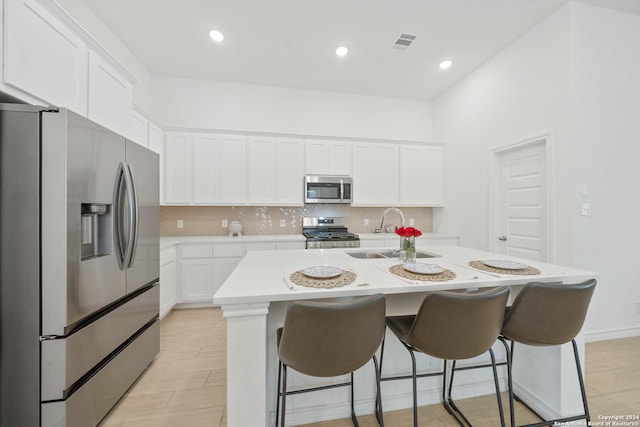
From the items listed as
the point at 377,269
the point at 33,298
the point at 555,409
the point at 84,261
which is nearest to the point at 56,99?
the point at 84,261

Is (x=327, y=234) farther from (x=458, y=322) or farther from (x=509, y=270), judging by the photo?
(x=458, y=322)

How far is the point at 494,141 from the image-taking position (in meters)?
3.28

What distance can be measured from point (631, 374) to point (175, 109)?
5560 millimetres

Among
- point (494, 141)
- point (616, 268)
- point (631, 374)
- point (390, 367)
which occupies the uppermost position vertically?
point (494, 141)

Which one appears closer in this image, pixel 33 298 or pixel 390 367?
pixel 33 298

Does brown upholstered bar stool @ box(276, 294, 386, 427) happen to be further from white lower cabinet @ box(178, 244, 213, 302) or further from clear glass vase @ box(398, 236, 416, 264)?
white lower cabinet @ box(178, 244, 213, 302)

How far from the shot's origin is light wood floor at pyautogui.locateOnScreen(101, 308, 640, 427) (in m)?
1.58

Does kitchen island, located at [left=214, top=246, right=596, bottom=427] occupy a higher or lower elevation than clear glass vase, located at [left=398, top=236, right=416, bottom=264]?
lower

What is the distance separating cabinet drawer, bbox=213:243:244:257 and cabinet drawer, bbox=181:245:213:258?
A: 0.24 feet

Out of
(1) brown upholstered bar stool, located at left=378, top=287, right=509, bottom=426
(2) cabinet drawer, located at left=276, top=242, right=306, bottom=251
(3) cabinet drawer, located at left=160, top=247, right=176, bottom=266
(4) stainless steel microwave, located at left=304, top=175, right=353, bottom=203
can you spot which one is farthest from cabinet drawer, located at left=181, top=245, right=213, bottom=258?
(1) brown upholstered bar stool, located at left=378, top=287, right=509, bottom=426

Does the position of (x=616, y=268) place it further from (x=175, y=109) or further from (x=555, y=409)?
(x=175, y=109)

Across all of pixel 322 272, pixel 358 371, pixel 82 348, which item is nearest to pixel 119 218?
pixel 82 348

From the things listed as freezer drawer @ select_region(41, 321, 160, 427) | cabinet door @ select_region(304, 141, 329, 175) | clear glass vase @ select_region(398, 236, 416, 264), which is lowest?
freezer drawer @ select_region(41, 321, 160, 427)

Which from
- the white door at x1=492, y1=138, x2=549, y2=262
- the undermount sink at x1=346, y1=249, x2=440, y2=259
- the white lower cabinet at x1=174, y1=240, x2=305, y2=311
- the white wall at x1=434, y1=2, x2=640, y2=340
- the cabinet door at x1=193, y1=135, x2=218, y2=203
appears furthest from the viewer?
the cabinet door at x1=193, y1=135, x2=218, y2=203
